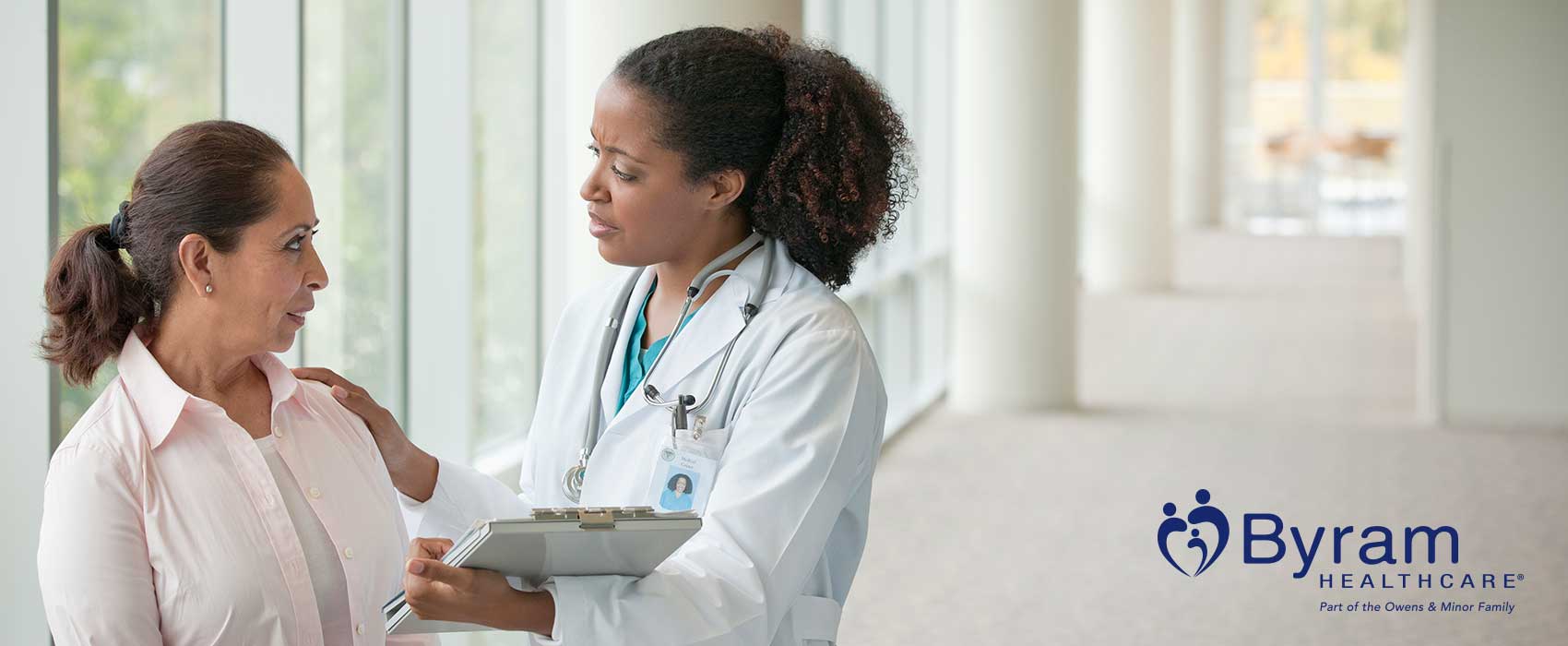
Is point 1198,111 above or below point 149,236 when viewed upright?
above

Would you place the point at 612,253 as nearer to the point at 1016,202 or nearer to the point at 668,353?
the point at 668,353

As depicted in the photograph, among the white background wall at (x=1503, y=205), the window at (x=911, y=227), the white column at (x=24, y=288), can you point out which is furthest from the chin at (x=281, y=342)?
the white background wall at (x=1503, y=205)

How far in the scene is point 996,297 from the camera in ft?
29.9

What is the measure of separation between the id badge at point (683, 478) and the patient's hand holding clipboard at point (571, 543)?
220mm

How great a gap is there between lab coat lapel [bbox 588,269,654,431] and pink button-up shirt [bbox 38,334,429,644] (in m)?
0.40

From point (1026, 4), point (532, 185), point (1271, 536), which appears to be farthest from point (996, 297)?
point (532, 185)

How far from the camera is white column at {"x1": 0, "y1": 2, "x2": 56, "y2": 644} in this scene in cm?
258

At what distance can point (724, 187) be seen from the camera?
2264mm

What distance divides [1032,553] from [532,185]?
246 centimetres

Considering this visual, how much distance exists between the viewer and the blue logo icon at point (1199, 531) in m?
5.95

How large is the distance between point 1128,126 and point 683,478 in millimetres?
13245

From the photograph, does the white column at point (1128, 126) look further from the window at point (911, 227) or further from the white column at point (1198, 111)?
the white column at point (1198, 111)

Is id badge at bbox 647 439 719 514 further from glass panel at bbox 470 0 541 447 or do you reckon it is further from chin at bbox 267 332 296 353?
glass panel at bbox 470 0 541 447

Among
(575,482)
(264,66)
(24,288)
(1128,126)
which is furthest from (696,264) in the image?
(1128,126)
